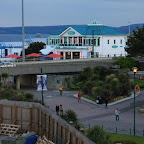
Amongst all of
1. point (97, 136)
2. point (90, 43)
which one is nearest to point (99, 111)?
point (97, 136)

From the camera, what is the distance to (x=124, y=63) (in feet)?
209

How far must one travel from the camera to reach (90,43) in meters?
87.2

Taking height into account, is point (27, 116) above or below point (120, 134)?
above

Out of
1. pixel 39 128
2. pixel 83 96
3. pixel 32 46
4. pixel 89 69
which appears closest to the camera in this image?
pixel 39 128

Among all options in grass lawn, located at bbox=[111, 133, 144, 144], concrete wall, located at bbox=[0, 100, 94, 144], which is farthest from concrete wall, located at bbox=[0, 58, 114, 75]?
concrete wall, located at bbox=[0, 100, 94, 144]

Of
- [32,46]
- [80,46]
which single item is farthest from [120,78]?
[32,46]

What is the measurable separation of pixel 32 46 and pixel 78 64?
45721mm

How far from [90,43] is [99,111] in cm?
4871

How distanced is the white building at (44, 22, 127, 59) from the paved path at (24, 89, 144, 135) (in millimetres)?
36738

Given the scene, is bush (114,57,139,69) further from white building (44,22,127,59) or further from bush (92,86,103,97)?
white building (44,22,127,59)

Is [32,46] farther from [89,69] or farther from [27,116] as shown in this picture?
[27,116]

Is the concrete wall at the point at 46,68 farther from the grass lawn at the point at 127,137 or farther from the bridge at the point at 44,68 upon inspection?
the grass lawn at the point at 127,137

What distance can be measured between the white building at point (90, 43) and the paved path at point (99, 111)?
3674 centimetres

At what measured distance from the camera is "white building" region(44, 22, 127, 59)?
3418 inches
